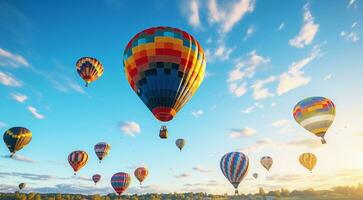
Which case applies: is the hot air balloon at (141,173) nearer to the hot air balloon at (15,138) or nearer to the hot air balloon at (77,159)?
the hot air balloon at (77,159)

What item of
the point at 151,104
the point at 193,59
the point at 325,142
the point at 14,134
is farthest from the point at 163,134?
the point at 14,134

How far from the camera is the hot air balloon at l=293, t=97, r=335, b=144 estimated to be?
119 ft

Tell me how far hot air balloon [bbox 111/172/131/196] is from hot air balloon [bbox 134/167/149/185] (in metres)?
6.86

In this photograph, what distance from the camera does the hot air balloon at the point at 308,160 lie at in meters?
55.9

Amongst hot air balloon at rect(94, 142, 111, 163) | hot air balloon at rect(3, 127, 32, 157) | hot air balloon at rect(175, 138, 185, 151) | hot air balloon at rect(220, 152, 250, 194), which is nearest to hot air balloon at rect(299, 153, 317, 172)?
hot air balloon at rect(220, 152, 250, 194)

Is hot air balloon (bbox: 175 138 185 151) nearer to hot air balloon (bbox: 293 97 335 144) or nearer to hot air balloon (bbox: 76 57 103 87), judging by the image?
hot air balloon (bbox: 76 57 103 87)

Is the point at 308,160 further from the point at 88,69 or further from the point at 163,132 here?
the point at 88,69

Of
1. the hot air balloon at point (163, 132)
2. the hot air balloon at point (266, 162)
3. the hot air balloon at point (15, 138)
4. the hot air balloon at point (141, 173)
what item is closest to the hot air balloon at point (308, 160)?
the hot air balloon at point (266, 162)

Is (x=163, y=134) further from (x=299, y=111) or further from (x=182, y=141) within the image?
(x=182, y=141)

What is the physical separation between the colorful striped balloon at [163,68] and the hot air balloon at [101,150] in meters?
35.1

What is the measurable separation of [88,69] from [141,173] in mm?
34875

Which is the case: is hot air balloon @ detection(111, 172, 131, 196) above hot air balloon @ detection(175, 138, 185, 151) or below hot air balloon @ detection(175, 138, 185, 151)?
below

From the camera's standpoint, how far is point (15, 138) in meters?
45.3

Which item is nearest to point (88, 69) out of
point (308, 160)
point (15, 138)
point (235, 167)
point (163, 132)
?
point (15, 138)
